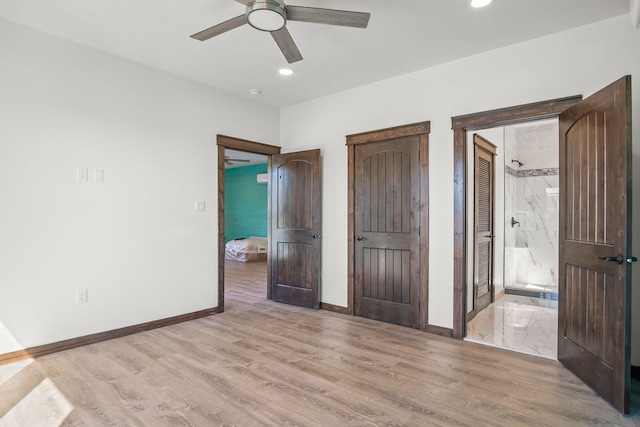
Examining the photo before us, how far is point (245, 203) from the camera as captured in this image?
34.0ft

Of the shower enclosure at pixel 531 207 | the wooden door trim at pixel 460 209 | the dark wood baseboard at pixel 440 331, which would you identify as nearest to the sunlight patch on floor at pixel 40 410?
the dark wood baseboard at pixel 440 331

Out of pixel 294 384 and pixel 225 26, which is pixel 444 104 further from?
pixel 294 384

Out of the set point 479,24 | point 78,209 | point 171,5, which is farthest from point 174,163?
point 479,24

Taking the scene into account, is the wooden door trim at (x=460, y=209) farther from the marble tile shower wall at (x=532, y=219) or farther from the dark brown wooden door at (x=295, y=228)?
the marble tile shower wall at (x=532, y=219)

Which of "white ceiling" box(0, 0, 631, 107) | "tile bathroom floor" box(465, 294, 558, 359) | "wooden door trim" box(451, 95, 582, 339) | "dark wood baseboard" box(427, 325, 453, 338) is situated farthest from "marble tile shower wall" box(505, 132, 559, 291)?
"white ceiling" box(0, 0, 631, 107)

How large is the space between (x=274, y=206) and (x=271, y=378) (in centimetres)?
277

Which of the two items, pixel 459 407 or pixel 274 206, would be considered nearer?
pixel 459 407

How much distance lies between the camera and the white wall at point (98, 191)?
113 inches

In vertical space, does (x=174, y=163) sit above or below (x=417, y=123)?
below

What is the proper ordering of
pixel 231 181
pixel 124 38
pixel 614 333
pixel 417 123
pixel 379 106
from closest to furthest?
pixel 614 333 < pixel 124 38 < pixel 417 123 < pixel 379 106 < pixel 231 181

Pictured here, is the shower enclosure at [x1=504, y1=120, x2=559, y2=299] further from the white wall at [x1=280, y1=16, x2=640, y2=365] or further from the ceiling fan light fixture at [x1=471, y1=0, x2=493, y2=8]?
the ceiling fan light fixture at [x1=471, y1=0, x2=493, y2=8]

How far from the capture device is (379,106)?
13.4 feet

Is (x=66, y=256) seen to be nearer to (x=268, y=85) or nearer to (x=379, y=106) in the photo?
(x=268, y=85)

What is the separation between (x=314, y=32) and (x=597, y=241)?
268cm
